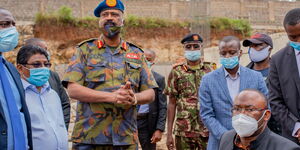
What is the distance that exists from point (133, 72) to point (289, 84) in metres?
1.45

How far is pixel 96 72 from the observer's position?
4.09m

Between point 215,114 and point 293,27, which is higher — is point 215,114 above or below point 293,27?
below

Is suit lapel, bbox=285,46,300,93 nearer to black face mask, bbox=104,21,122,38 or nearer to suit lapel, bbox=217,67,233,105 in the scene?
suit lapel, bbox=217,67,233,105

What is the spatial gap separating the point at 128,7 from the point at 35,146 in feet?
70.1

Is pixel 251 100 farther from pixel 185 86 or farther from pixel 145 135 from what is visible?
pixel 145 135

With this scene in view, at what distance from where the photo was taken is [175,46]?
25.2 meters

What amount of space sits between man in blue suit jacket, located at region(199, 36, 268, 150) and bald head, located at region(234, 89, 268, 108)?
1.02 m

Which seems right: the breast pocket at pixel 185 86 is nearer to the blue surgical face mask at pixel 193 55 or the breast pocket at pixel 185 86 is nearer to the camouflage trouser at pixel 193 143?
the blue surgical face mask at pixel 193 55

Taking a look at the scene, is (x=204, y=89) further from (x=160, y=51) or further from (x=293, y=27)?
(x=160, y=51)

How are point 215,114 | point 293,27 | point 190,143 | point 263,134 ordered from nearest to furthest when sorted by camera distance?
point 263,134
point 293,27
point 215,114
point 190,143

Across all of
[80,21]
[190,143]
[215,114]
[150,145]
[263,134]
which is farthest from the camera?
[80,21]

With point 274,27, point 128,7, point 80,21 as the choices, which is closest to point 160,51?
point 128,7

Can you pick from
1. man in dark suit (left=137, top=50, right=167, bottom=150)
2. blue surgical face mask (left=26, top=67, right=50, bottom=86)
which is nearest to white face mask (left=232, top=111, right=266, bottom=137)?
blue surgical face mask (left=26, top=67, right=50, bottom=86)

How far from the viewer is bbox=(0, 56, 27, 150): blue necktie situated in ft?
11.3
